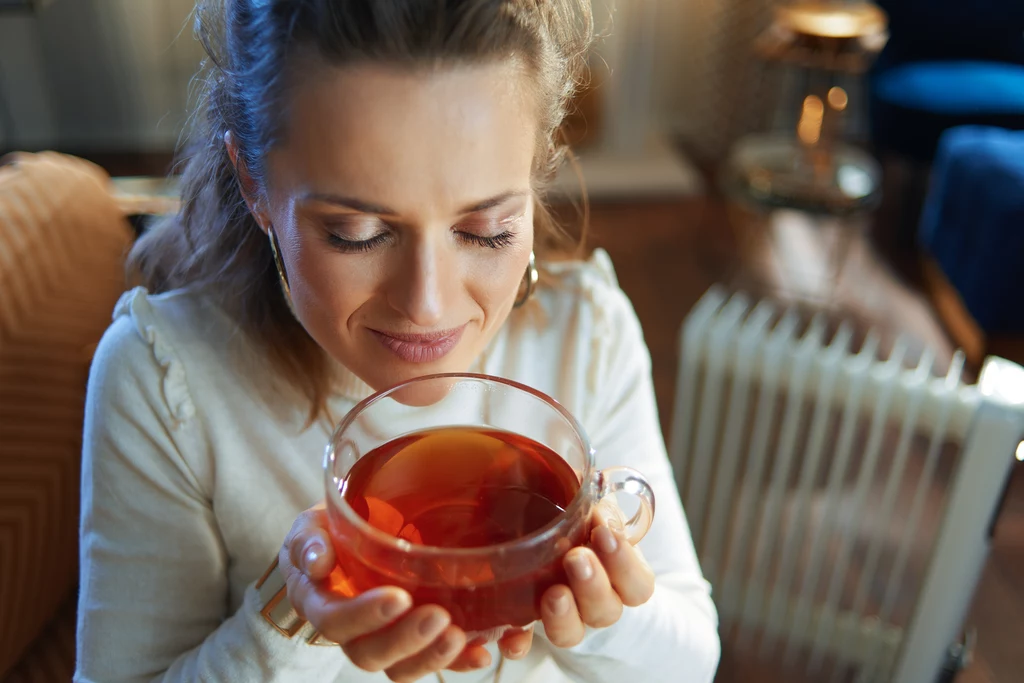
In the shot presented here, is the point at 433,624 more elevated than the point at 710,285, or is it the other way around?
the point at 433,624

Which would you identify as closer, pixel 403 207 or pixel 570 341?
pixel 403 207

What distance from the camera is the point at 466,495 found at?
0.63 m

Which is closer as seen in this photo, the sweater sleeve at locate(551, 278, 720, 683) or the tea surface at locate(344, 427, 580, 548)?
the tea surface at locate(344, 427, 580, 548)

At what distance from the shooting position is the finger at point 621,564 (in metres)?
0.63

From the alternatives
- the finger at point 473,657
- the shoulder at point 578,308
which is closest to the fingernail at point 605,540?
the finger at point 473,657

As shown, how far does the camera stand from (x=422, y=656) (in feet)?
1.92

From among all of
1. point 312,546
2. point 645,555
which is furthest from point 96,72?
point 312,546

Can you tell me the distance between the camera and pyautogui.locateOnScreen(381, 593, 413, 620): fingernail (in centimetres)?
55

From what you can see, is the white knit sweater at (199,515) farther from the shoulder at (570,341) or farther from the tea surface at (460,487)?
the tea surface at (460,487)

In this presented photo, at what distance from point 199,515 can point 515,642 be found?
16.7 inches

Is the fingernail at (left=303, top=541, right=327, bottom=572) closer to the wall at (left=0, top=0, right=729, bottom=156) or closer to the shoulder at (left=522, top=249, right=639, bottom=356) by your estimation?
the shoulder at (left=522, top=249, right=639, bottom=356)

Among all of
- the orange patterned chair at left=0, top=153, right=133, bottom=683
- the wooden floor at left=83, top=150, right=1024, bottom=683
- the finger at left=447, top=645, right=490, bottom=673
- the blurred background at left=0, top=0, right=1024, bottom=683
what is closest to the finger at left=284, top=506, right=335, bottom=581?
the finger at left=447, top=645, right=490, bottom=673

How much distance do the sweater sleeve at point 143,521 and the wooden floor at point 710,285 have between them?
149 centimetres

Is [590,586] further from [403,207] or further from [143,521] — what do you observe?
[143,521]
